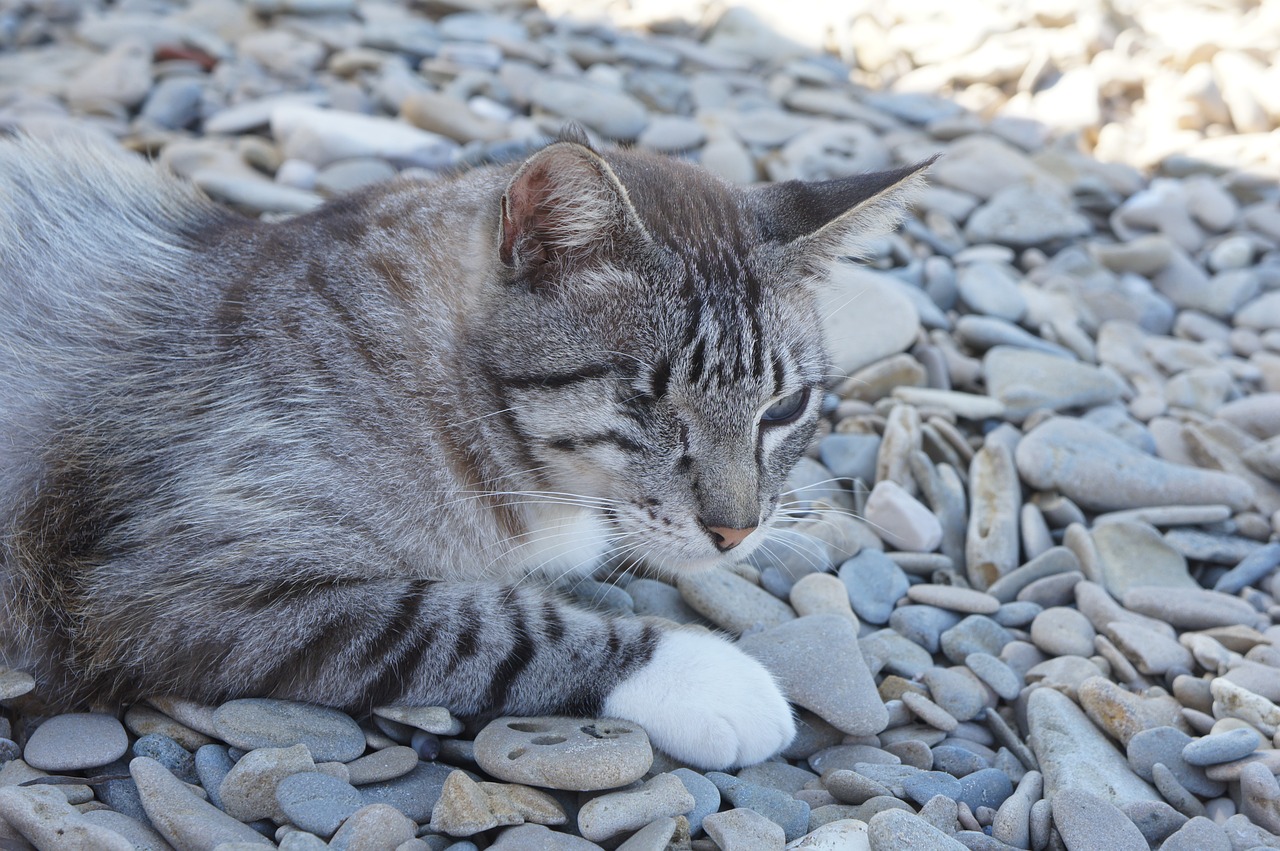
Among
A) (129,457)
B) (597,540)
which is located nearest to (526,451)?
(597,540)

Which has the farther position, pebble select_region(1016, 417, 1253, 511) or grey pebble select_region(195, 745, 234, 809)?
pebble select_region(1016, 417, 1253, 511)

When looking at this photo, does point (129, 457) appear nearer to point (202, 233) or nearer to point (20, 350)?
point (20, 350)

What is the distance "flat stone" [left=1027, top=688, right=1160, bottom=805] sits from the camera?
8.06ft

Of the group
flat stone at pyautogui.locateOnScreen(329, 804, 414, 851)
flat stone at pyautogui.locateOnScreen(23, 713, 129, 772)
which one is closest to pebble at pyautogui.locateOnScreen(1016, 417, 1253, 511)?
flat stone at pyautogui.locateOnScreen(329, 804, 414, 851)

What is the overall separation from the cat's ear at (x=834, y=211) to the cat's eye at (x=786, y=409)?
1.20ft

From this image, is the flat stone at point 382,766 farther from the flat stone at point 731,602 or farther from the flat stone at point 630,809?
the flat stone at point 731,602

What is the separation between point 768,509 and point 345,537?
1075 mm

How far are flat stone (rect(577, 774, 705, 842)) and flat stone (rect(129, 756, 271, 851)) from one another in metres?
0.63

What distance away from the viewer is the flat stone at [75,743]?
2.27 metres

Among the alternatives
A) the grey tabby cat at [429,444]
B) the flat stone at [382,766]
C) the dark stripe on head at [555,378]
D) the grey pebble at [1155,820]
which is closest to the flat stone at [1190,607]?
the grey pebble at [1155,820]

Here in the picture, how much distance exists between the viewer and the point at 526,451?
107 inches

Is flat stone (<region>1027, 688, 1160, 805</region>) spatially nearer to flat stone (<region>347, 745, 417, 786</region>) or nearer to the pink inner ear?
flat stone (<region>347, 745, 417, 786</region>)

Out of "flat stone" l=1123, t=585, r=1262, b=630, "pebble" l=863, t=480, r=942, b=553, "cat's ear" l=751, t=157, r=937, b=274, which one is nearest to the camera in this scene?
"cat's ear" l=751, t=157, r=937, b=274

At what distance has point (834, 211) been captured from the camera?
2.78m
